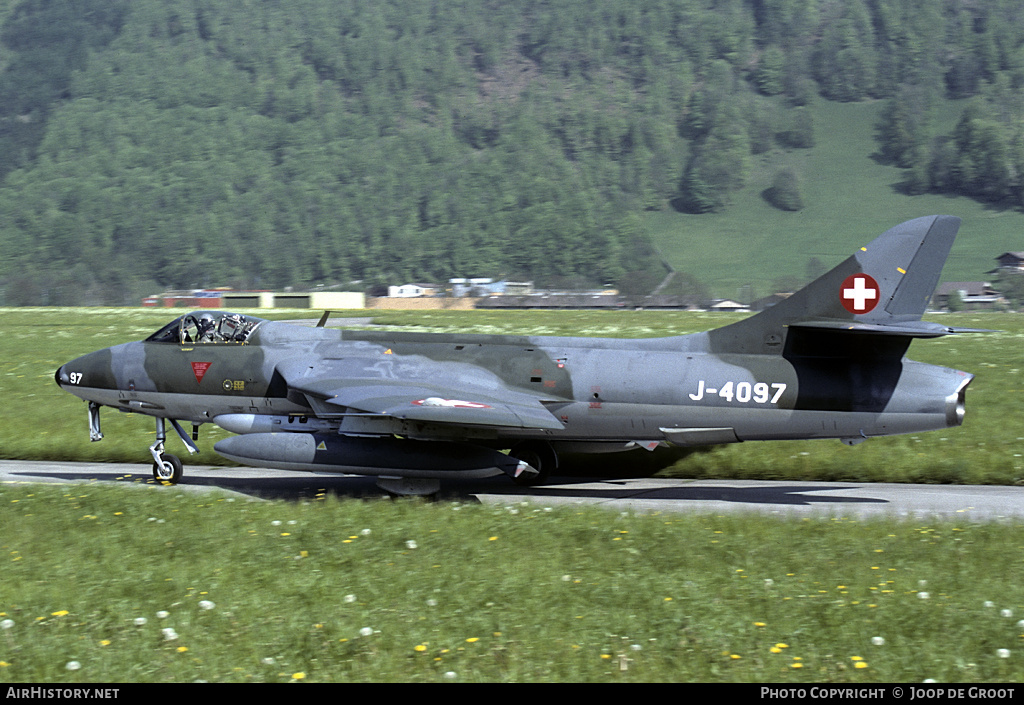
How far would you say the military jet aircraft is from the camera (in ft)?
50.3

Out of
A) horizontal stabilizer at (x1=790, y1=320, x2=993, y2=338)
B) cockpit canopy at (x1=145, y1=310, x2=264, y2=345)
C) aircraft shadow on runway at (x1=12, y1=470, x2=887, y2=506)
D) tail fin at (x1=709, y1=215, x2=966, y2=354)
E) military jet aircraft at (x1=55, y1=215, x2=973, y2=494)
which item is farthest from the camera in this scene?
cockpit canopy at (x1=145, y1=310, x2=264, y2=345)

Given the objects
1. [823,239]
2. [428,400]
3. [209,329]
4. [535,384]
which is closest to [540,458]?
[535,384]

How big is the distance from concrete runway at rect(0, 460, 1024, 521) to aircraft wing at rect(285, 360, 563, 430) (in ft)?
5.50

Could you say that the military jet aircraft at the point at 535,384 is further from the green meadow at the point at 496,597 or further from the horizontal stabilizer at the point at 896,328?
the green meadow at the point at 496,597

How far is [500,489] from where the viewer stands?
17391mm

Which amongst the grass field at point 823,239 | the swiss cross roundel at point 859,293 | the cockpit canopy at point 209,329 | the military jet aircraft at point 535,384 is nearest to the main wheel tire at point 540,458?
the military jet aircraft at point 535,384

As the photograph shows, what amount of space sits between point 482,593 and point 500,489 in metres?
8.28

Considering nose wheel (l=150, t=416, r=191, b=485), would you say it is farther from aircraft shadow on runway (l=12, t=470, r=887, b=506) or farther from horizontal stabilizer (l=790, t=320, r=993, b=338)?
horizontal stabilizer (l=790, t=320, r=993, b=338)

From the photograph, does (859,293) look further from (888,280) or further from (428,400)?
(428,400)

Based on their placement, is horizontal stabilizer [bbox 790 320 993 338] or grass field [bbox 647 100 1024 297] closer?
horizontal stabilizer [bbox 790 320 993 338]

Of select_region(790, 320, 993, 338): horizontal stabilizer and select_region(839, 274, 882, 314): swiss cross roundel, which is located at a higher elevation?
select_region(839, 274, 882, 314): swiss cross roundel

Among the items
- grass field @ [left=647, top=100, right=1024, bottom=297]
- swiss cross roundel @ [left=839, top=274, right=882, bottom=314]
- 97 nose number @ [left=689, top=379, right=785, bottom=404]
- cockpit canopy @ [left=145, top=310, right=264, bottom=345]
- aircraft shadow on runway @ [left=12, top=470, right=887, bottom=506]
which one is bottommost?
grass field @ [left=647, top=100, right=1024, bottom=297]

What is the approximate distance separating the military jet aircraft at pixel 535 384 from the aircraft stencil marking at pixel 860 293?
24 millimetres

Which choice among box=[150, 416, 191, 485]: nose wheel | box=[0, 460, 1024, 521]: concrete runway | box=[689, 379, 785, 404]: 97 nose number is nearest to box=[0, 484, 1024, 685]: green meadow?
box=[0, 460, 1024, 521]: concrete runway
